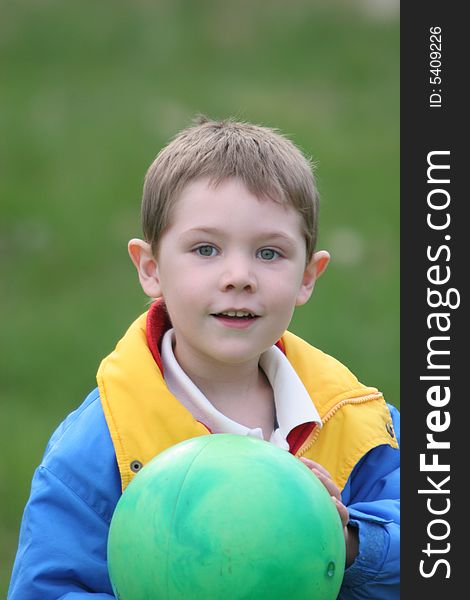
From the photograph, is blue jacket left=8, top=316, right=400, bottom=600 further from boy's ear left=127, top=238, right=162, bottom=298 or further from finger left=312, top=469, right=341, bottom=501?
boy's ear left=127, top=238, right=162, bottom=298

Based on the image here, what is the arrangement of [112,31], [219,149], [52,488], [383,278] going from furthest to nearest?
[112,31] < [383,278] < [219,149] < [52,488]

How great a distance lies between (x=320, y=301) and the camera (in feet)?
30.4

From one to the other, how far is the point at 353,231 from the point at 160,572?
22.7 ft

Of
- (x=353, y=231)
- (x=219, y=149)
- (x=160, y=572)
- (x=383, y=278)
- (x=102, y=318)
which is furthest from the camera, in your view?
(x=353, y=231)

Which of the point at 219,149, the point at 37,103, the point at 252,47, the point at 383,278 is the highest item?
the point at 252,47

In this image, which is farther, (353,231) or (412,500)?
(353,231)

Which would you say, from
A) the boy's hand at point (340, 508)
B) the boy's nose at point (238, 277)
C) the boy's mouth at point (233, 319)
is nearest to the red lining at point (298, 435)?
the boy's hand at point (340, 508)

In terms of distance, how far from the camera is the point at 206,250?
4.33m

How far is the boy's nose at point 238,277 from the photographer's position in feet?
13.9

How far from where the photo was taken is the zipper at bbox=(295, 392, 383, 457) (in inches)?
178

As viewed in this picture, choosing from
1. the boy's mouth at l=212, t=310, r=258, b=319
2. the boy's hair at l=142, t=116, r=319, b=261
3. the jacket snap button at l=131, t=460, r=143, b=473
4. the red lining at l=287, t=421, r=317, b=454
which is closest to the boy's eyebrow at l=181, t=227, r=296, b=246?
the boy's hair at l=142, t=116, r=319, b=261

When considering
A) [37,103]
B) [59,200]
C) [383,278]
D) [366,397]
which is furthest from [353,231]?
[366,397]

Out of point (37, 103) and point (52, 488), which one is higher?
point (37, 103)

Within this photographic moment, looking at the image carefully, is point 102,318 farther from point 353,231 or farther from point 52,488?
point 52,488
